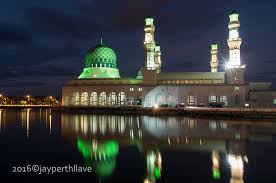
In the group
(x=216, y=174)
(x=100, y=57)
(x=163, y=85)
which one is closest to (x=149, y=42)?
(x=163, y=85)

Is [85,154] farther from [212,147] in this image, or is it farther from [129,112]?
[129,112]

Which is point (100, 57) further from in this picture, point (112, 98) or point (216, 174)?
point (216, 174)

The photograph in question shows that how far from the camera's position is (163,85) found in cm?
5591

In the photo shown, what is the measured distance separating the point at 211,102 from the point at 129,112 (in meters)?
15.5

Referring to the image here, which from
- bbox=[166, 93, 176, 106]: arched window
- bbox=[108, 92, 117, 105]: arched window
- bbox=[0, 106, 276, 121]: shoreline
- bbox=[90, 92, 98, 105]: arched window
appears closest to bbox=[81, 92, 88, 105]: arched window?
bbox=[90, 92, 98, 105]: arched window

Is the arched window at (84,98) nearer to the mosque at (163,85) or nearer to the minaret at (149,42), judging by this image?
the mosque at (163,85)

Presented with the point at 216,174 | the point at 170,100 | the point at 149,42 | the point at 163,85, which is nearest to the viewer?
the point at 216,174

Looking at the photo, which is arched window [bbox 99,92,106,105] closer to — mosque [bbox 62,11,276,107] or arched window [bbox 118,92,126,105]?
mosque [bbox 62,11,276,107]

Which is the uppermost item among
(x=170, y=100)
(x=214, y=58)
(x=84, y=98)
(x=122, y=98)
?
(x=214, y=58)

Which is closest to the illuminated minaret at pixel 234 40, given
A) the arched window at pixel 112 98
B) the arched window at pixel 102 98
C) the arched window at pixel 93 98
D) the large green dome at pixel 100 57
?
the arched window at pixel 112 98

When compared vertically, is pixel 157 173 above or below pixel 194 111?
below

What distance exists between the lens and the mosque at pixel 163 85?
52281 mm

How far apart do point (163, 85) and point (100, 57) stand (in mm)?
16772

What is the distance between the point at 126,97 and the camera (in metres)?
58.8
